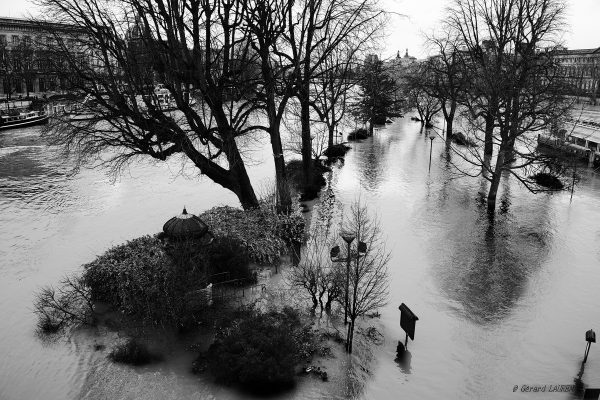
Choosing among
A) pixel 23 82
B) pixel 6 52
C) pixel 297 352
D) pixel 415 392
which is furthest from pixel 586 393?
pixel 23 82

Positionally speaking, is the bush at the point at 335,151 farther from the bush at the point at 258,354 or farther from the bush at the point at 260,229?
the bush at the point at 258,354

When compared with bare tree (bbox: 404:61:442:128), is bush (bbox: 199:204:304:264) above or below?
below

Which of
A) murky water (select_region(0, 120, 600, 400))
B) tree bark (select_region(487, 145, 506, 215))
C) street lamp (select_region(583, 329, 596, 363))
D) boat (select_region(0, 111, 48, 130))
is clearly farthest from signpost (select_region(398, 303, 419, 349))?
boat (select_region(0, 111, 48, 130))

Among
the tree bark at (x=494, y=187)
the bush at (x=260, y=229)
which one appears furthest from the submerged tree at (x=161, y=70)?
the tree bark at (x=494, y=187)

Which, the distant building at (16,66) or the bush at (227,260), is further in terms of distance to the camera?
the distant building at (16,66)

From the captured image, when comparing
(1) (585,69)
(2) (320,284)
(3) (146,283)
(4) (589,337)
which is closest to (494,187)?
(4) (589,337)

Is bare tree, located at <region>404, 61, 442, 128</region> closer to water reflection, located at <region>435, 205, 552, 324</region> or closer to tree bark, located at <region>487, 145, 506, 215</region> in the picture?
tree bark, located at <region>487, 145, 506, 215</region>

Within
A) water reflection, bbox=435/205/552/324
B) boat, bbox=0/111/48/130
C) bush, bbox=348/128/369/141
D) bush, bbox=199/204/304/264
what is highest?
boat, bbox=0/111/48/130
